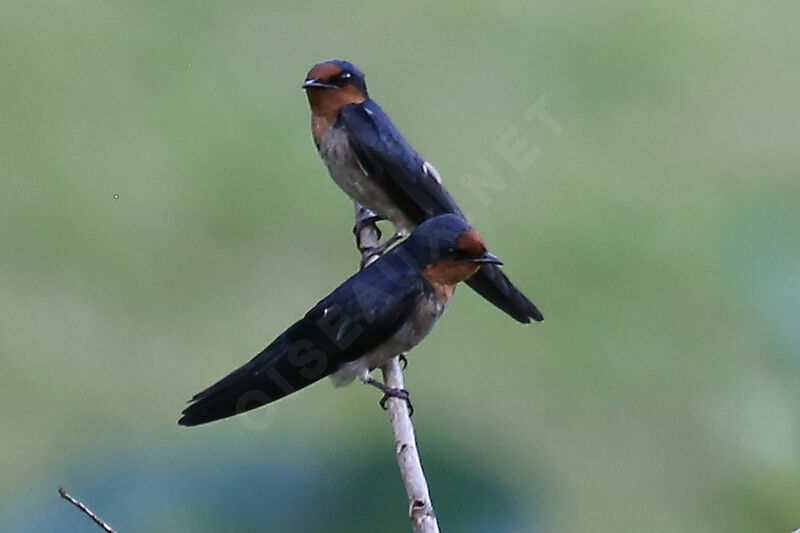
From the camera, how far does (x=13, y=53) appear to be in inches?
120

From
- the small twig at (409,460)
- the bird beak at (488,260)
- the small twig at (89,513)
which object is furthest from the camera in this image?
the bird beak at (488,260)

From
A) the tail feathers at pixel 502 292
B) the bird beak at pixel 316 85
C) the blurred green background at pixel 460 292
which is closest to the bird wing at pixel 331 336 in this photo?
the tail feathers at pixel 502 292

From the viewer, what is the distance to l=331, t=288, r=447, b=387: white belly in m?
1.71

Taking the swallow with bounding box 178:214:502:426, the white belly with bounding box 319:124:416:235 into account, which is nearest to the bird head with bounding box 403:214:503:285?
the swallow with bounding box 178:214:502:426

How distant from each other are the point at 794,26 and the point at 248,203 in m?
1.74

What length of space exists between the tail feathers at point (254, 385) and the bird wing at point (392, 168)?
0.50m

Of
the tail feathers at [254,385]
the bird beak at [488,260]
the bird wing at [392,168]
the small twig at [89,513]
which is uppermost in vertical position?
the bird wing at [392,168]

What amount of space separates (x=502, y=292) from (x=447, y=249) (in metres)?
0.39

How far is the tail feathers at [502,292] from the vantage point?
2043 mm

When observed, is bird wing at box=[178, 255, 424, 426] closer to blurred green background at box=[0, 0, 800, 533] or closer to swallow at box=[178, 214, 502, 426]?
swallow at box=[178, 214, 502, 426]

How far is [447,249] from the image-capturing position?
1684 mm

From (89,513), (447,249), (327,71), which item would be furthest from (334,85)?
(89,513)

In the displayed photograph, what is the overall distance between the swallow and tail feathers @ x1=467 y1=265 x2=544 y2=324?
32cm

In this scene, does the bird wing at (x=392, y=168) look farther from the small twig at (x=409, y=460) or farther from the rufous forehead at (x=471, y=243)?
the rufous forehead at (x=471, y=243)
